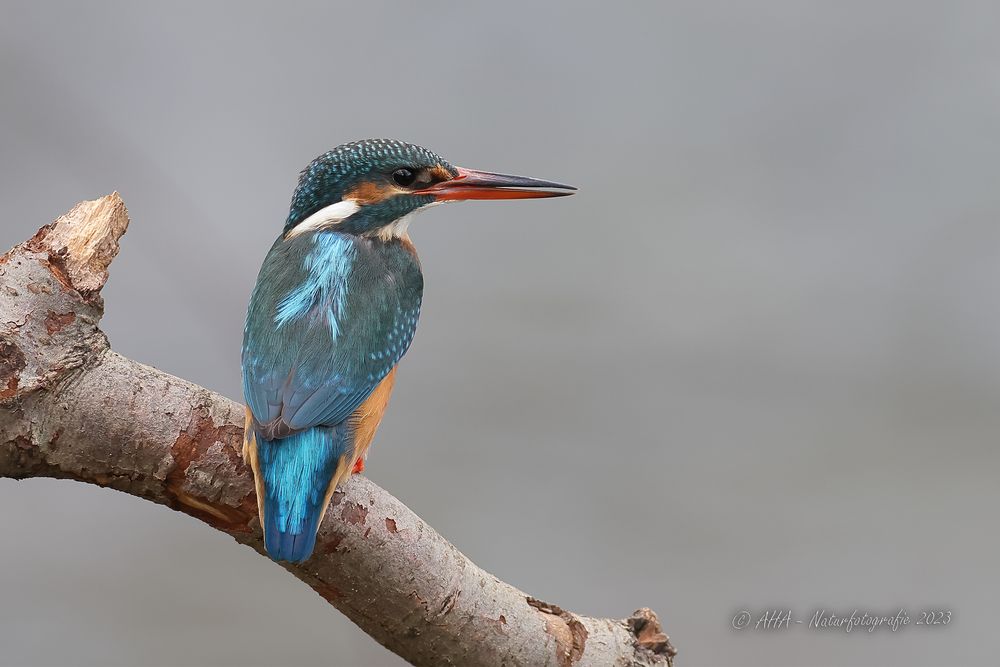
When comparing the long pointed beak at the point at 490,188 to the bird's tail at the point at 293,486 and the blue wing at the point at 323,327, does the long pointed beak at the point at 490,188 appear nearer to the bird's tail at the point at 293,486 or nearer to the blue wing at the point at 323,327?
the blue wing at the point at 323,327

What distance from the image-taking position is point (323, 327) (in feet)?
5.86

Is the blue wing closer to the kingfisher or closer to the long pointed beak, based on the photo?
the kingfisher

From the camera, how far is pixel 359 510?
1631 mm

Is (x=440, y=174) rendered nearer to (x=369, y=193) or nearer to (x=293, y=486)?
(x=369, y=193)

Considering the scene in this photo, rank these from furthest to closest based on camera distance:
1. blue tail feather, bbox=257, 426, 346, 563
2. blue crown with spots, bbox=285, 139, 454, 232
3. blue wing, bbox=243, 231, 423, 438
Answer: blue crown with spots, bbox=285, 139, 454, 232
blue wing, bbox=243, 231, 423, 438
blue tail feather, bbox=257, 426, 346, 563

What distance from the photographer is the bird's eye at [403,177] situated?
207cm

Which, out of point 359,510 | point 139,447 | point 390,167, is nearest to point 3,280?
point 139,447

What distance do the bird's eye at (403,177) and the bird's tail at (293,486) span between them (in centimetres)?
66

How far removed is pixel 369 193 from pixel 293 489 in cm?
76

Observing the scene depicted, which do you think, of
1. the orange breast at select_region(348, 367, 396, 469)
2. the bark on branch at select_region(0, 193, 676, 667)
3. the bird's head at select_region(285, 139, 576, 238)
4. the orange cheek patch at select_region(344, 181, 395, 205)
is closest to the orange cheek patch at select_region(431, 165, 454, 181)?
the bird's head at select_region(285, 139, 576, 238)

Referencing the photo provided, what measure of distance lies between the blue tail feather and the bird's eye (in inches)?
26.3

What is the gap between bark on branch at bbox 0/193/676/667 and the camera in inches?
60.2

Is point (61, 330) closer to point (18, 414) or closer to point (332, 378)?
point (18, 414)

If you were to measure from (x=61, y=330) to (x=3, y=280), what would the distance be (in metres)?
0.11
